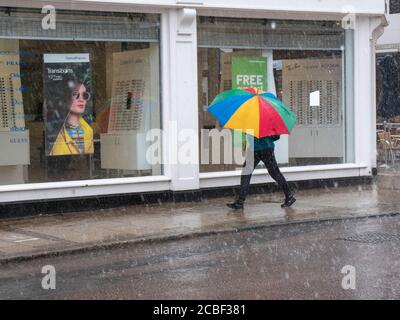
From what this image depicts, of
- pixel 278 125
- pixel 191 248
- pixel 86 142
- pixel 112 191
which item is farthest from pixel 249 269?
pixel 86 142

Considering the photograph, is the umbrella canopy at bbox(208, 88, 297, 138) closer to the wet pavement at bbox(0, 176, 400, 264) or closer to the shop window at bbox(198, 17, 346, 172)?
the wet pavement at bbox(0, 176, 400, 264)

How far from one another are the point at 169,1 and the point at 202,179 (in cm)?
324

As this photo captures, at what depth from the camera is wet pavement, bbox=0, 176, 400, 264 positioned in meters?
10.3

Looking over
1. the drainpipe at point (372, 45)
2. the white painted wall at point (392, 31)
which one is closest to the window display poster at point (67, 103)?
the drainpipe at point (372, 45)

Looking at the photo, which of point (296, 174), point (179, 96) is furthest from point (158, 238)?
point (296, 174)

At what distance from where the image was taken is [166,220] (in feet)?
39.7

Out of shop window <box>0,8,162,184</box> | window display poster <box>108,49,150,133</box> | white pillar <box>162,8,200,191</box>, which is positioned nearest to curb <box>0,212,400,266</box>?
white pillar <box>162,8,200,191</box>

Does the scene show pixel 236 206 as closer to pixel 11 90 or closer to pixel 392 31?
pixel 11 90

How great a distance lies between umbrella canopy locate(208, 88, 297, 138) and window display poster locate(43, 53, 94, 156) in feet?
8.65

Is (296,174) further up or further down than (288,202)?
further up

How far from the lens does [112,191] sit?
44.2 feet

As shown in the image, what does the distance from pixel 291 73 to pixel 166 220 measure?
18.1 feet

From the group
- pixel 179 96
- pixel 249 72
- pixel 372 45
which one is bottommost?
pixel 179 96

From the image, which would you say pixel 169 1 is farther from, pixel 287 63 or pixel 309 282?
pixel 309 282
